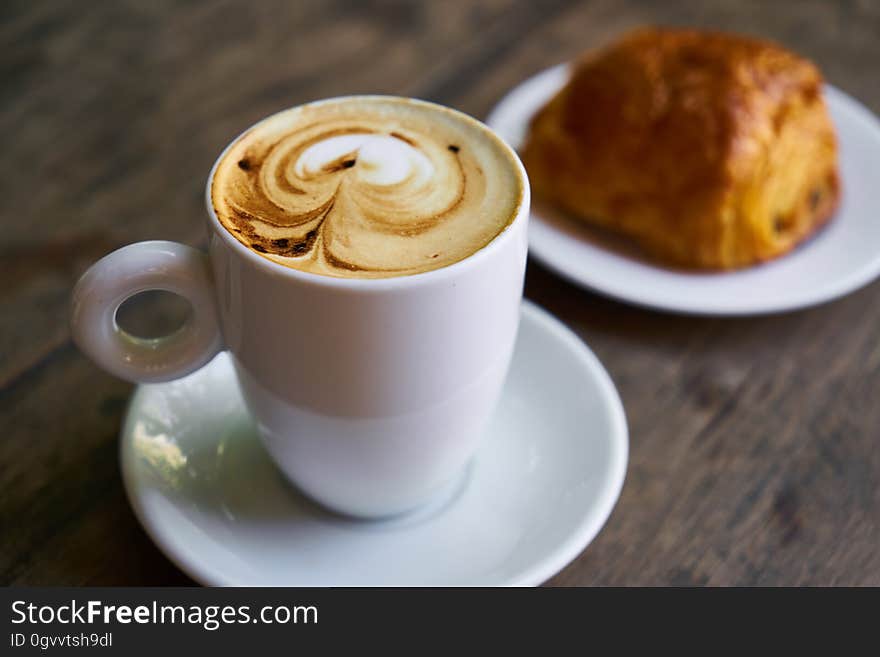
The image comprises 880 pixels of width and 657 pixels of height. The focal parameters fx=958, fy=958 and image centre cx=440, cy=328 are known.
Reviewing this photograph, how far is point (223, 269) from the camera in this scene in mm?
625

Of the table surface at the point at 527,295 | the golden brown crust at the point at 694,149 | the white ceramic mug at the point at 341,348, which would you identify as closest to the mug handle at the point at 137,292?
the white ceramic mug at the point at 341,348

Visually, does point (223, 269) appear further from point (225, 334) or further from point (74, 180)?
point (74, 180)

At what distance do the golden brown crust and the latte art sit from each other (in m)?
0.40

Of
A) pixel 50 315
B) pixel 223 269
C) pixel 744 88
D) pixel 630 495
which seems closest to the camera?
pixel 223 269

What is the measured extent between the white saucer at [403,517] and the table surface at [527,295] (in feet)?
0.20

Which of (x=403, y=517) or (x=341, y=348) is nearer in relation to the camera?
(x=341, y=348)

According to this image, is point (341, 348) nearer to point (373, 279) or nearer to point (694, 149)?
point (373, 279)

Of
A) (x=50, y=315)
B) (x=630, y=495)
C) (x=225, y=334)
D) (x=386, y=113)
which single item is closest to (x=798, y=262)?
(x=630, y=495)

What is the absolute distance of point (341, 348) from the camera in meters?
0.60

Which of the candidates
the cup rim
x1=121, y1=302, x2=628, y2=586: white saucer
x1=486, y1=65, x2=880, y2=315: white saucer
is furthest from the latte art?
x1=486, y1=65, x2=880, y2=315: white saucer

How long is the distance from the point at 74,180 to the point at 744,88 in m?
0.76

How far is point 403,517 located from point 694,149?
21.0 inches

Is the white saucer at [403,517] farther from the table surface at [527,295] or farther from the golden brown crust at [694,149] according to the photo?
the golden brown crust at [694,149]

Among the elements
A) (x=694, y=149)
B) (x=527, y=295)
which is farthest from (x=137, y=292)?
(x=694, y=149)
